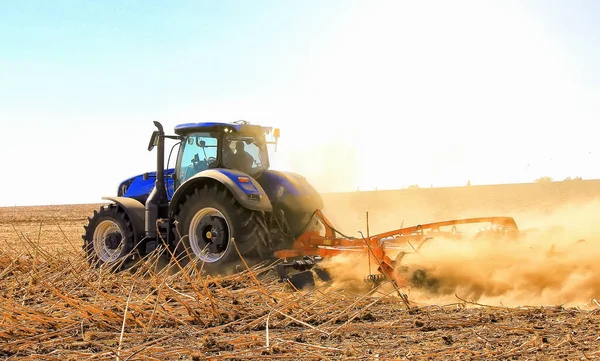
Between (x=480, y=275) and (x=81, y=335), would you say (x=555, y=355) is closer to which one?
(x=480, y=275)

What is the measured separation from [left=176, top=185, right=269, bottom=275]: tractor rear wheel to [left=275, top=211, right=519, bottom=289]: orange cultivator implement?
405 millimetres

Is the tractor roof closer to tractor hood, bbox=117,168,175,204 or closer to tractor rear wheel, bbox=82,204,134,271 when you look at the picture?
tractor hood, bbox=117,168,175,204

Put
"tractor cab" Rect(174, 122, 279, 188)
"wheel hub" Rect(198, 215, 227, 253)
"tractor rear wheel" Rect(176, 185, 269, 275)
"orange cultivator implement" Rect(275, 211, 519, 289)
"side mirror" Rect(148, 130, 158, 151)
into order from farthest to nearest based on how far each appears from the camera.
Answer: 1. "side mirror" Rect(148, 130, 158, 151)
2. "tractor cab" Rect(174, 122, 279, 188)
3. "wheel hub" Rect(198, 215, 227, 253)
4. "tractor rear wheel" Rect(176, 185, 269, 275)
5. "orange cultivator implement" Rect(275, 211, 519, 289)

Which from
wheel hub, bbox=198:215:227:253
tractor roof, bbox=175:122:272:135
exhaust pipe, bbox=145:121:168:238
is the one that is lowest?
wheel hub, bbox=198:215:227:253

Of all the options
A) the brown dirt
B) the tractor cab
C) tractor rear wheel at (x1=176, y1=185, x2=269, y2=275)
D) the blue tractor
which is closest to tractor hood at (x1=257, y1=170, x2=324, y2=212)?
the blue tractor

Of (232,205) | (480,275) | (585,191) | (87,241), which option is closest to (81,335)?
(232,205)

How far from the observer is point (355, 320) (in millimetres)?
4770

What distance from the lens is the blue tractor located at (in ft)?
24.3

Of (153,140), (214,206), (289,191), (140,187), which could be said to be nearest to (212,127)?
(153,140)

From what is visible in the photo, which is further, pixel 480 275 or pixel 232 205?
pixel 232 205

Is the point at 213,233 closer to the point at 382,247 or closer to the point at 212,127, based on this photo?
Result: the point at 212,127

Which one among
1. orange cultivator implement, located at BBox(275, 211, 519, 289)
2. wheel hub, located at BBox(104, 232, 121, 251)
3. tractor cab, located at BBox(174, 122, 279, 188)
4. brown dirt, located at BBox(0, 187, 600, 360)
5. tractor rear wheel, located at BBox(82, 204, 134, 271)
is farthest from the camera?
wheel hub, located at BBox(104, 232, 121, 251)

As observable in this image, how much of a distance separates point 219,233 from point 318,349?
3939 millimetres

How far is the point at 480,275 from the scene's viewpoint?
5.98 metres
